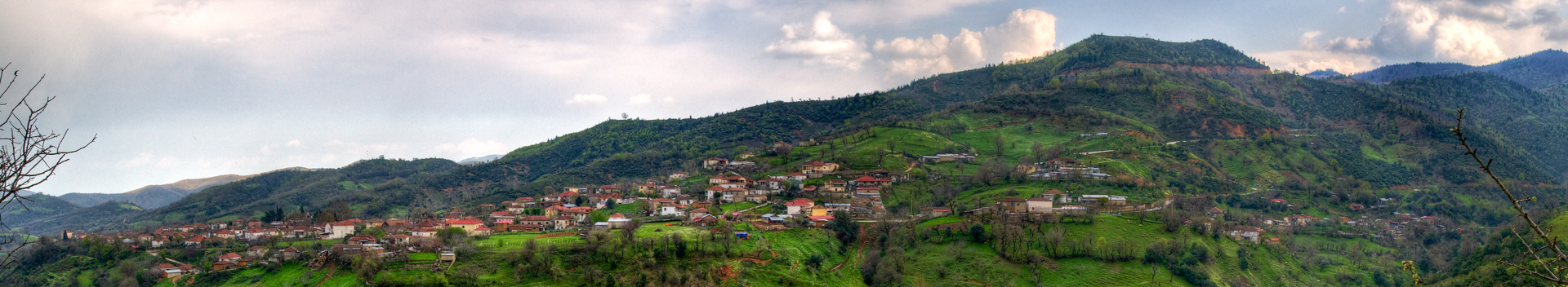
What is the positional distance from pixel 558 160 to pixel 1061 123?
7456 cm

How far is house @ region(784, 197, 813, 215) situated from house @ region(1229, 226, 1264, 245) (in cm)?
2991

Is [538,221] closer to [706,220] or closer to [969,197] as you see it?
[706,220]

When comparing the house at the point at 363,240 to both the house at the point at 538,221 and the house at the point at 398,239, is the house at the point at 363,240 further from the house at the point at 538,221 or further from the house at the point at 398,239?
the house at the point at 538,221

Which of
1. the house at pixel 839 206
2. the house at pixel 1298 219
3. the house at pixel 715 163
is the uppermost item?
the house at pixel 715 163

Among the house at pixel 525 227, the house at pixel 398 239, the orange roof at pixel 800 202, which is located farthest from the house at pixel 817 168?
the house at pixel 398 239

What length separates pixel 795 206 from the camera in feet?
192

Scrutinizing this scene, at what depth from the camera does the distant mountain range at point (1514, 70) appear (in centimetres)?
15089

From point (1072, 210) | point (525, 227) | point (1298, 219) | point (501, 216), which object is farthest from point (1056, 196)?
point (501, 216)

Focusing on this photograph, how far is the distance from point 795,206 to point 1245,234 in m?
31.9

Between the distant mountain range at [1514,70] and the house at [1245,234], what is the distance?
122 meters

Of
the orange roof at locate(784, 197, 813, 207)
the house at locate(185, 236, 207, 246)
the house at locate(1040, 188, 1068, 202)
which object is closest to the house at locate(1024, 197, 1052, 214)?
the house at locate(1040, 188, 1068, 202)

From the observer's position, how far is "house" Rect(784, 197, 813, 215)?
5828cm

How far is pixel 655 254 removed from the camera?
4356cm

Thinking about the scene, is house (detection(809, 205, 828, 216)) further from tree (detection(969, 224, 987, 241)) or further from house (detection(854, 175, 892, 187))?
tree (detection(969, 224, 987, 241))
